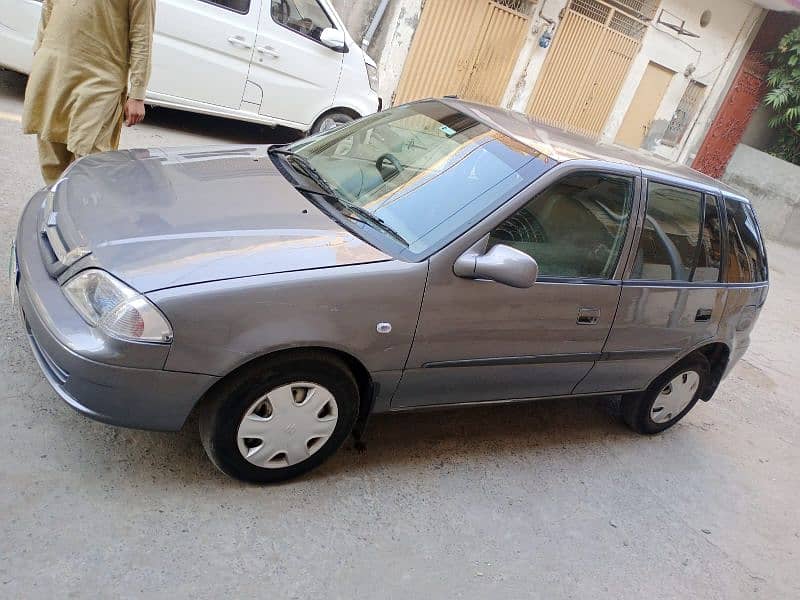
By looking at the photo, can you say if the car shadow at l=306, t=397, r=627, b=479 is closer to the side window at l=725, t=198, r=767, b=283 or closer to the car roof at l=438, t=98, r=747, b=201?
the side window at l=725, t=198, r=767, b=283

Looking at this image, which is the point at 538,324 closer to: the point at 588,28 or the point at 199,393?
the point at 199,393

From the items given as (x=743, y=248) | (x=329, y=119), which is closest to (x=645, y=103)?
(x=329, y=119)

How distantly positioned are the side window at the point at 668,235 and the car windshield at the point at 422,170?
75cm

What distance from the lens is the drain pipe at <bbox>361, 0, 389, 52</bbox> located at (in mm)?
10234

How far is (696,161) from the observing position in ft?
54.3

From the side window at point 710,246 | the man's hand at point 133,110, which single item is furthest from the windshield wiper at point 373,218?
the side window at point 710,246

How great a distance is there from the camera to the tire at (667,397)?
421 cm

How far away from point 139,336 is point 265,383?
50cm

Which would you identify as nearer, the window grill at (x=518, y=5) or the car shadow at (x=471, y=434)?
the car shadow at (x=471, y=434)

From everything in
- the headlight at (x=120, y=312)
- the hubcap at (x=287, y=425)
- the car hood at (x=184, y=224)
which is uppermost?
the car hood at (x=184, y=224)

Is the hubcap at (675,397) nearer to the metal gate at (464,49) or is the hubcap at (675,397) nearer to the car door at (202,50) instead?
the car door at (202,50)

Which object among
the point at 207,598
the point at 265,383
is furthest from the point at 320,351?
the point at 207,598

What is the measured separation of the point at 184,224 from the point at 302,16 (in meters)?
5.27

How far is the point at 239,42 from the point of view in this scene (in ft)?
22.2
